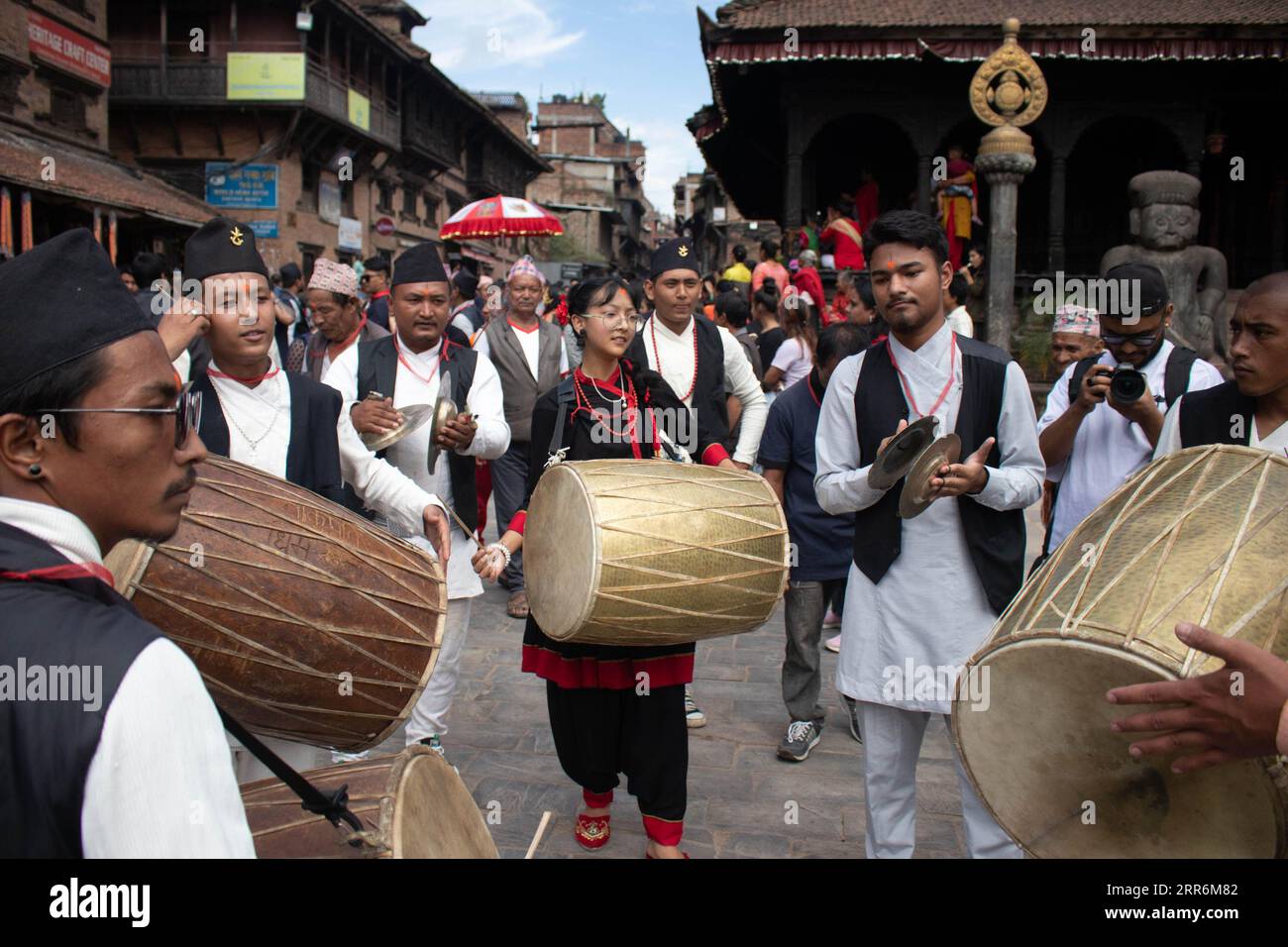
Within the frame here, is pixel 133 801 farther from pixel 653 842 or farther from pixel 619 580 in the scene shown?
pixel 653 842

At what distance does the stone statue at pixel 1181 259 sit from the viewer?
903 cm

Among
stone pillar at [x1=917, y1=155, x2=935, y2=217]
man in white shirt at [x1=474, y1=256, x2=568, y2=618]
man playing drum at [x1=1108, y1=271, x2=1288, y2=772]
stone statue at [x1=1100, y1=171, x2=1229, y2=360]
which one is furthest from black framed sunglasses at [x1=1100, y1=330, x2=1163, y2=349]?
stone pillar at [x1=917, y1=155, x2=935, y2=217]

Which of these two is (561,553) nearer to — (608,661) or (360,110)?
(608,661)

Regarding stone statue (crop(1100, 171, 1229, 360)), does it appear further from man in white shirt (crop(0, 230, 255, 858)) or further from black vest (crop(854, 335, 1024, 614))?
man in white shirt (crop(0, 230, 255, 858))

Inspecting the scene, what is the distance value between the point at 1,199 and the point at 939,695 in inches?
630

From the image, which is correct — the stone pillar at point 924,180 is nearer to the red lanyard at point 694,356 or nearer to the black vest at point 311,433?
the red lanyard at point 694,356

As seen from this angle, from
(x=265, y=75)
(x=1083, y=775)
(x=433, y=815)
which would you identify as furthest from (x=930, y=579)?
(x=265, y=75)

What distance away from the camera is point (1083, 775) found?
2029 millimetres

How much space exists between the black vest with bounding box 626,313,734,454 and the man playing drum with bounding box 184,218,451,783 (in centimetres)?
185

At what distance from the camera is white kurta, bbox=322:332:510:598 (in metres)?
3.93

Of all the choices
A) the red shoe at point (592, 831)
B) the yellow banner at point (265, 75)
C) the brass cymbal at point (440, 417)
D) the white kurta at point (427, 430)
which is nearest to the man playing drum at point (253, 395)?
the brass cymbal at point (440, 417)

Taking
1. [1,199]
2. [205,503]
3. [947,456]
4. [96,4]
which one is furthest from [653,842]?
[96,4]

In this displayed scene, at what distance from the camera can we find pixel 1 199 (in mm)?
14336

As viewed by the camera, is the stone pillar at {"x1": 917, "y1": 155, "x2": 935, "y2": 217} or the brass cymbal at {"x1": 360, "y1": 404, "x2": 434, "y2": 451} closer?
the brass cymbal at {"x1": 360, "y1": 404, "x2": 434, "y2": 451}
